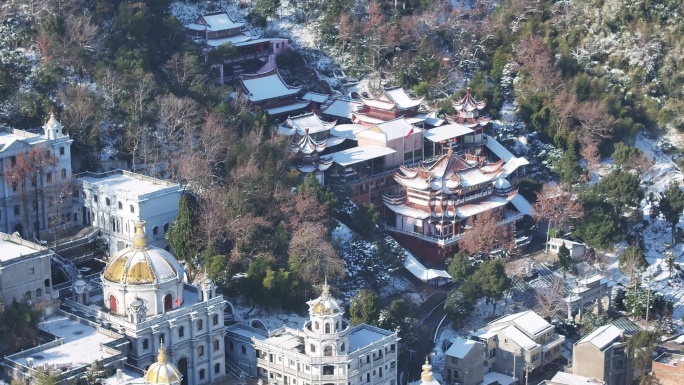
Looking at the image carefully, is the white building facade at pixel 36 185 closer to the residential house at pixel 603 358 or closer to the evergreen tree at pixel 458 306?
the evergreen tree at pixel 458 306

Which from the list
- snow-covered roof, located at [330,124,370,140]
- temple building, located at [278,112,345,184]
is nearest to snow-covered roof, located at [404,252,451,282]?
temple building, located at [278,112,345,184]

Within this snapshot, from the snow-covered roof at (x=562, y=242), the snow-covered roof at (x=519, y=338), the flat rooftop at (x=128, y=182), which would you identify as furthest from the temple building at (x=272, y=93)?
the snow-covered roof at (x=519, y=338)

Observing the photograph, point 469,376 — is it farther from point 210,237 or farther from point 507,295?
point 210,237

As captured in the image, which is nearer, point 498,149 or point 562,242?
point 562,242

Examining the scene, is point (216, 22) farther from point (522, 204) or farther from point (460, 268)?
point (460, 268)

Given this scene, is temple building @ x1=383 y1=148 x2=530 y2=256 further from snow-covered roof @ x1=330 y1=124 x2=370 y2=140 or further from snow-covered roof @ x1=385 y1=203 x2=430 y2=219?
snow-covered roof @ x1=330 y1=124 x2=370 y2=140

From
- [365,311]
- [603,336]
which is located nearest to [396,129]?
[365,311]
